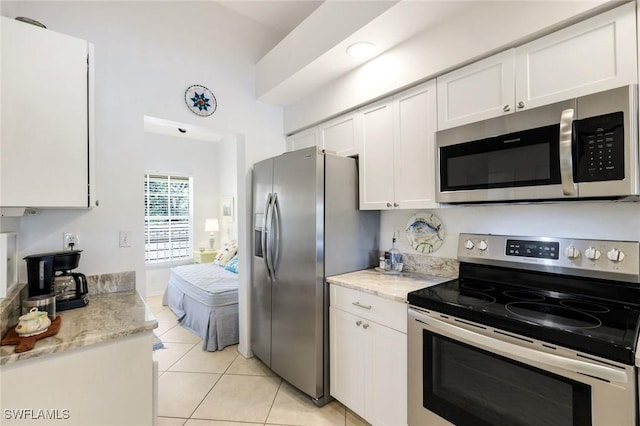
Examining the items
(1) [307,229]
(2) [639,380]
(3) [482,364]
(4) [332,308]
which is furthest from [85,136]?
(2) [639,380]

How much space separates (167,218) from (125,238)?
3.61 meters

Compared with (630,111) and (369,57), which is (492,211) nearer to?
(630,111)

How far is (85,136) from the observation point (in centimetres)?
152

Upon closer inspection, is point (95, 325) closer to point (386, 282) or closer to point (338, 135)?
point (386, 282)

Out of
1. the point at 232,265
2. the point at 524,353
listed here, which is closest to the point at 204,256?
the point at 232,265

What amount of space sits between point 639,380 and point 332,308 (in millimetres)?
1489

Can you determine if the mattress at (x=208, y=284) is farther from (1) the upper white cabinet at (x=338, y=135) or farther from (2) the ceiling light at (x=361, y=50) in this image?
(2) the ceiling light at (x=361, y=50)

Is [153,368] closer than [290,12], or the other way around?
[153,368]

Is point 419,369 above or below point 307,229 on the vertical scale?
below

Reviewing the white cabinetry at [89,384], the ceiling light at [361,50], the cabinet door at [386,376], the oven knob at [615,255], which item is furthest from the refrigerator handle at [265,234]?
the oven knob at [615,255]

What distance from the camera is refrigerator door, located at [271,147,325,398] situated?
2.07m

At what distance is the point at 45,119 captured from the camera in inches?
55.6

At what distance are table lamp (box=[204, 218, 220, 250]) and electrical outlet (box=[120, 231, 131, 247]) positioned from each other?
138 inches

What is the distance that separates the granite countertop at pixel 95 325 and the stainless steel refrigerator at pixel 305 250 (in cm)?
98
